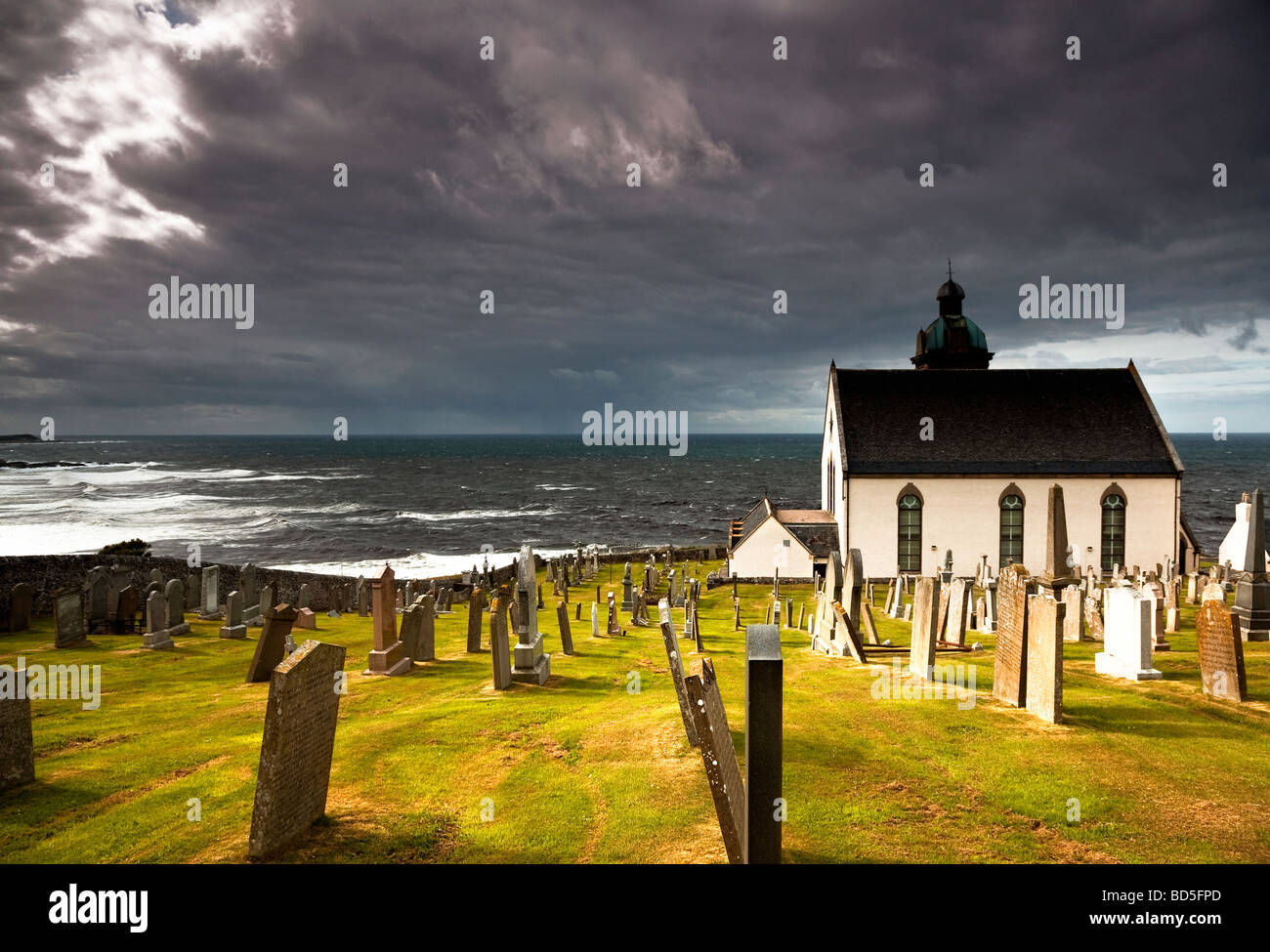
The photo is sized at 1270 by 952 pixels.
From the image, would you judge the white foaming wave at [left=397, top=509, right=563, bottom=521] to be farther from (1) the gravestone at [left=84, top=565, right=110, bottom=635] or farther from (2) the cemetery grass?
(2) the cemetery grass

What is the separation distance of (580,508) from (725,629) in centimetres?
6517

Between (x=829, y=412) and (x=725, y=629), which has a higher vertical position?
(x=829, y=412)

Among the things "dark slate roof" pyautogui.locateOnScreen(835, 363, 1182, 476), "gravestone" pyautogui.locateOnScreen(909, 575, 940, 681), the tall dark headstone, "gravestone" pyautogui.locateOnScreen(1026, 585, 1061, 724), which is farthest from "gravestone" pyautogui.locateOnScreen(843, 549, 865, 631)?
"dark slate roof" pyautogui.locateOnScreen(835, 363, 1182, 476)

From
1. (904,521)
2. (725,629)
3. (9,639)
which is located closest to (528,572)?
(725,629)

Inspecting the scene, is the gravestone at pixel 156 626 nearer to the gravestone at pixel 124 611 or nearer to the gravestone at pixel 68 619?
the gravestone at pixel 68 619

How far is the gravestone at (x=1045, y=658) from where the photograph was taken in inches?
339

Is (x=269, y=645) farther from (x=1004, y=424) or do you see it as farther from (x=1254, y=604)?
(x=1004, y=424)

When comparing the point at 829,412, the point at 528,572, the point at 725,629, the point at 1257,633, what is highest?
the point at 829,412

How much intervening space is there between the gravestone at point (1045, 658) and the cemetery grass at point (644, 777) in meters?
0.28

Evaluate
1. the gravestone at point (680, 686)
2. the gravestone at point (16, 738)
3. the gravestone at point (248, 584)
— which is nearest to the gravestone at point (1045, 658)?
the gravestone at point (680, 686)

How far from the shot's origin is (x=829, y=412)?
39.0 meters
